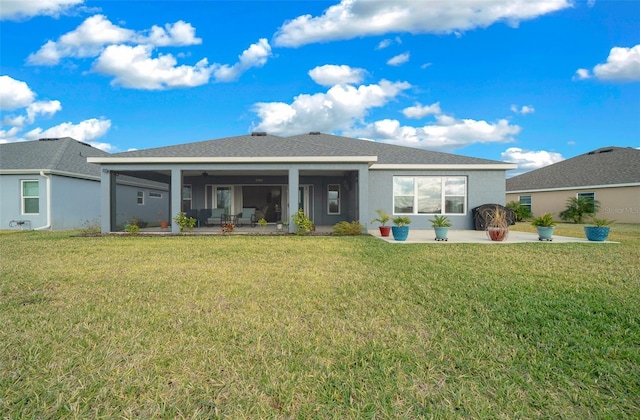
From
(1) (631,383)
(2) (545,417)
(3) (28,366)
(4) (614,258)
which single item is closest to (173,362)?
(3) (28,366)

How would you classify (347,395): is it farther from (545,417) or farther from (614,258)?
(614,258)

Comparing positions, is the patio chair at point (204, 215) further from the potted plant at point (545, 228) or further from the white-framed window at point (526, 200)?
the white-framed window at point (526, 200)

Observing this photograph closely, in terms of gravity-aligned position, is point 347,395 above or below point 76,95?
below

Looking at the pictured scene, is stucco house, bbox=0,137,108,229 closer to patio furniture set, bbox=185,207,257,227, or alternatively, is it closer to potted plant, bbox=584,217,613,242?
patio furniture set, bbox=185,207,257,227

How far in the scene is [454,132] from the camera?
28.0 meters

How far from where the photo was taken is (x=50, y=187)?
16.1 m

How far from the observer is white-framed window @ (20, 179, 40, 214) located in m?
16.3

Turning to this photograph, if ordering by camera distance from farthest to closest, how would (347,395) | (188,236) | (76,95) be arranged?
(76,95) < (188,236) < (347,395)

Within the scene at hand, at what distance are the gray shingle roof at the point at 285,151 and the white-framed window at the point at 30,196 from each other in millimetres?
6290

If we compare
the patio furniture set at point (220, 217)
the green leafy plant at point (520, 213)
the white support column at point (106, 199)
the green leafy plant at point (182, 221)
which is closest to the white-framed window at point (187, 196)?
the patio furniture set at point (220, 217)

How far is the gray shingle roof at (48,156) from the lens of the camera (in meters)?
16.5

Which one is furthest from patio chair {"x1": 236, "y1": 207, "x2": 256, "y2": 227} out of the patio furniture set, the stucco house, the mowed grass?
the mowed grass

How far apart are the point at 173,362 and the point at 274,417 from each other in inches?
47.2

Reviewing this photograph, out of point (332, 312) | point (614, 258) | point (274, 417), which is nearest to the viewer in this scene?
point (274, 417)
